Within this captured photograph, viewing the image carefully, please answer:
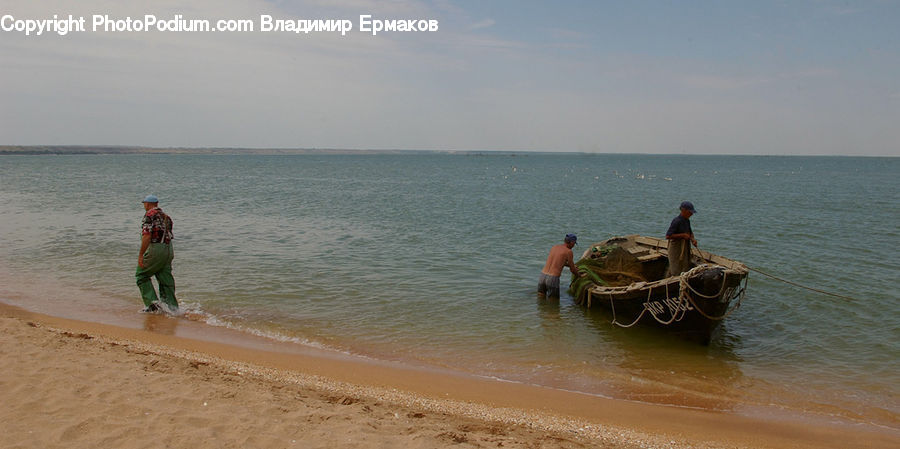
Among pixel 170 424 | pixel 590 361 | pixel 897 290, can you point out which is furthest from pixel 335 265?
pixel 897 290

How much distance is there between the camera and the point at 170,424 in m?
5.05

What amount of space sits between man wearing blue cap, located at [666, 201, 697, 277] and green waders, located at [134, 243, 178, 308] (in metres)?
8.56

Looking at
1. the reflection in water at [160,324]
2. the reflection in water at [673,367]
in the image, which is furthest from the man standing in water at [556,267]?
the reflection in water at [160,324]

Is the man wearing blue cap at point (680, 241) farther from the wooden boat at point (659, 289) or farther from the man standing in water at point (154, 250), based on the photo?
the man standing in water at point (154, 250)

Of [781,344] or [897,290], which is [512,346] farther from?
[897,290]

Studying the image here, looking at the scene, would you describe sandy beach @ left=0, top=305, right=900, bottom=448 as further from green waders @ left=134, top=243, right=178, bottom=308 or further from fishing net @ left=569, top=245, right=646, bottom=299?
fishing net @ left=569, top=245, right=646, bottom=299

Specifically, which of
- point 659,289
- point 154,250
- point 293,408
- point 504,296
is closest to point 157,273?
point 154,250

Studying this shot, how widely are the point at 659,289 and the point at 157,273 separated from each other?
28.1 ft

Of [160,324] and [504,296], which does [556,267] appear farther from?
[160,324]

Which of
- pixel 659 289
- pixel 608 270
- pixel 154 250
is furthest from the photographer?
pixel 608 270

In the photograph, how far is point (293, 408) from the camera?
571 cm

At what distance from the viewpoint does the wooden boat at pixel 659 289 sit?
9.44 meters

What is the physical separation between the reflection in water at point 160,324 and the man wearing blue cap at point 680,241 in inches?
334

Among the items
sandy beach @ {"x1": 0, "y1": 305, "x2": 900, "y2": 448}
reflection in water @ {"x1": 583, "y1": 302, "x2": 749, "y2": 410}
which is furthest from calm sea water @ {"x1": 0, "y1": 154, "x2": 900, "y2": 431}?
sandy beach @ {"x1": 0, "y1": 305, "x2": 900, "y2": 448}
